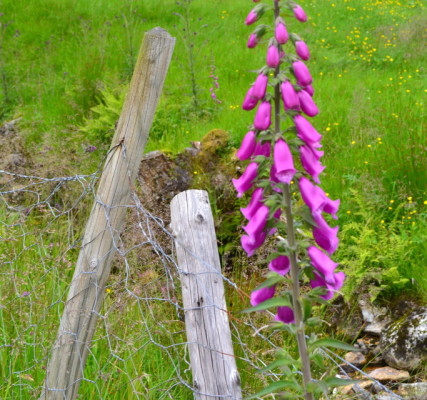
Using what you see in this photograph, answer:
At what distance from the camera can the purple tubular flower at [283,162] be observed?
1.46m

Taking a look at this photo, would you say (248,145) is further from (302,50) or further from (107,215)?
(107,215)

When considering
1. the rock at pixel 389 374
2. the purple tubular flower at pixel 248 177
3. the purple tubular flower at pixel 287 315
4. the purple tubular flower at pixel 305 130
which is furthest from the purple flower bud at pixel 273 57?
the rock at pixel 389 374

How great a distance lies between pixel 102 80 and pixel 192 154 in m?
2.72

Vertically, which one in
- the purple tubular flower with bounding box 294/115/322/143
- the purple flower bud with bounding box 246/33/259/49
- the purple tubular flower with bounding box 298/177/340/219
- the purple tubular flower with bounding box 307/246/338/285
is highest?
the purple flower bud with bounding box 246/33/259/49

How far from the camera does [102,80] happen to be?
7.90 m

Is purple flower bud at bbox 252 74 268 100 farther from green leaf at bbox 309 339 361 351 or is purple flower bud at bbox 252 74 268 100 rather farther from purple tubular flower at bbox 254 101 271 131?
green leaf at bbox 309 339 361 351

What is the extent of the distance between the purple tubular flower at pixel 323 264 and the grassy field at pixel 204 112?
1149 millimetres

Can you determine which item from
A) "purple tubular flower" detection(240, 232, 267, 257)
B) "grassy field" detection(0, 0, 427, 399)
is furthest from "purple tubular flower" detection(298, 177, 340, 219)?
"grassy field" detection(0, 0, 427, 399)

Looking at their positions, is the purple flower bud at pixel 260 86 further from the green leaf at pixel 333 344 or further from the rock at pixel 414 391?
the rock at pixel 414 391

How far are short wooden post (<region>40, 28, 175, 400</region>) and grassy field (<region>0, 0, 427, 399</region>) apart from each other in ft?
0.61

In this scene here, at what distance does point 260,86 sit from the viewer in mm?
1467

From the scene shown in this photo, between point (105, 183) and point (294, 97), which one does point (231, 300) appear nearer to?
point (105, 183)

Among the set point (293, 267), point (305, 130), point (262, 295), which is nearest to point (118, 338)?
point (262, 295)

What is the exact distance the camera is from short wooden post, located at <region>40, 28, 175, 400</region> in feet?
7.82
